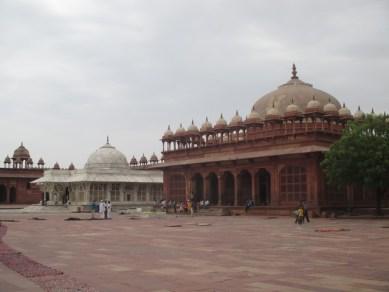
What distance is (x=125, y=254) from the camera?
1114 cm

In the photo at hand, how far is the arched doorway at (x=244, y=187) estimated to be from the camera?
126 feet

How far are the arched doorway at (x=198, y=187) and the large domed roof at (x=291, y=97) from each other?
7895 millimetres

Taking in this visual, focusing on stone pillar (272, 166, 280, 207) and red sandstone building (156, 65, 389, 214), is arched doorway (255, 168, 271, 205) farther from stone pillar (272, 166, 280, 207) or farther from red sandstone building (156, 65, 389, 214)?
stone pillar (272, 166, 280, 207)

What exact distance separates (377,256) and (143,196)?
45536 millimetres

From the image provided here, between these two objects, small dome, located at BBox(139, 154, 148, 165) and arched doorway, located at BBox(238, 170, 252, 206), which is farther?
small dome, located at BBox(139, 154, 148, 165)

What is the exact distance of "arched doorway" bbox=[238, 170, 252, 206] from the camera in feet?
126

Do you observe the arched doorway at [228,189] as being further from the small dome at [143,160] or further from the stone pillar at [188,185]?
the small dome at [143,160]

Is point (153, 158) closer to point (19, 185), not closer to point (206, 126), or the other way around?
point (19, 185)

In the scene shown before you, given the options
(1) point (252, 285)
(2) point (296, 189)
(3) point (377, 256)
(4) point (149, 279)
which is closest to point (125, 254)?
(4) point (149, 279)

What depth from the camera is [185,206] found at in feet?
129

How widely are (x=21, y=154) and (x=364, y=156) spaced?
54.6 meters

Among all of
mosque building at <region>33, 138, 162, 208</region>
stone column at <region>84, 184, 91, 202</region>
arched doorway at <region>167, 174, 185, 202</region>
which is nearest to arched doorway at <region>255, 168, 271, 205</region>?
arched doorway at <region>167, 174, 185, 202</region>

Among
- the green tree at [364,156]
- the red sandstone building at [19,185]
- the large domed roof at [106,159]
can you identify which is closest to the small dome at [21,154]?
the red sandstone building at [19,185]

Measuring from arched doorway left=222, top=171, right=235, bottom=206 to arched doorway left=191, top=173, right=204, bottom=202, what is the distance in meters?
2.69
